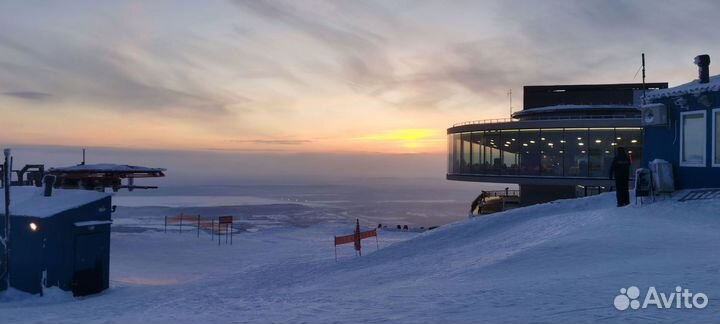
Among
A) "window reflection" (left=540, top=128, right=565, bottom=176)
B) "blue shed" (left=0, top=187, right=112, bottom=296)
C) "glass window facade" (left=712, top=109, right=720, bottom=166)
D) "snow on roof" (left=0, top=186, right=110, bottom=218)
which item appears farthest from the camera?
"window reflection" (left=540, top=128, right=565, bottom=176)

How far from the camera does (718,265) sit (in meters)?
9.73

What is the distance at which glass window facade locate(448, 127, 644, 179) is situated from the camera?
36.5m

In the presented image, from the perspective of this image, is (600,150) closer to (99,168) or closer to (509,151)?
(509,151)

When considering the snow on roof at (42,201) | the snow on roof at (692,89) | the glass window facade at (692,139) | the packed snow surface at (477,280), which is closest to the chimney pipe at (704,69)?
the snow on roof at (692,89)

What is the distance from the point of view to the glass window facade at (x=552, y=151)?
3653cm

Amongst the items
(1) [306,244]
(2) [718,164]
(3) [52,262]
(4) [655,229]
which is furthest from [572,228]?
(1) [306,244]

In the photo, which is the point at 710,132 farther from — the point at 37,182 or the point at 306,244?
the point at 37,182

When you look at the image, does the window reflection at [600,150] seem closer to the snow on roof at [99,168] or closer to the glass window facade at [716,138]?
the glass window facade at [716,138]

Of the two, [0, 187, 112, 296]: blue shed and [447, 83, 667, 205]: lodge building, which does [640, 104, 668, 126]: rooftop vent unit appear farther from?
[0, 187, 112, 296]: blue shed

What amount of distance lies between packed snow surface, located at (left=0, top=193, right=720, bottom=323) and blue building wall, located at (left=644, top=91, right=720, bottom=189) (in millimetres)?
1470

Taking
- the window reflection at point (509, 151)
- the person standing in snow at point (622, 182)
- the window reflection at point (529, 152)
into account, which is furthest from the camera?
the window reflection at point (509, 151)

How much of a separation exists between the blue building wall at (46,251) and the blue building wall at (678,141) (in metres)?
20.7

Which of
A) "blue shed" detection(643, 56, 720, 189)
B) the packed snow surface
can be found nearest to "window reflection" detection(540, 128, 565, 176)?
the packed snow surface

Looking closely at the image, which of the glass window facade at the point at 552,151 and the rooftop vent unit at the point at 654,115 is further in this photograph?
the glass window facade at the point at 552,151
